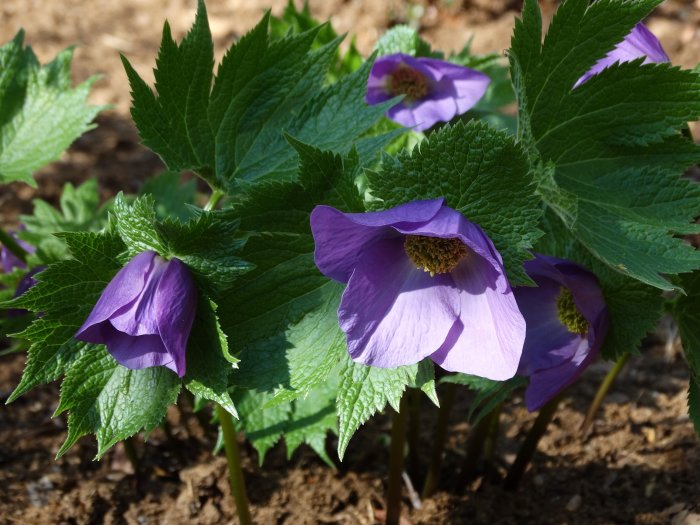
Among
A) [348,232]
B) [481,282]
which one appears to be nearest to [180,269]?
[348,232]

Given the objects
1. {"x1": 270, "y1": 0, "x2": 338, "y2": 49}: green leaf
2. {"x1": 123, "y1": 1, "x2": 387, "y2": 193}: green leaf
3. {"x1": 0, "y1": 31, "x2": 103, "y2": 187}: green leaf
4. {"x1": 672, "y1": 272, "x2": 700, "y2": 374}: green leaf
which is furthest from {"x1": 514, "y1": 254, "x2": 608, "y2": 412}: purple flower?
{"x1": 0, "y1": 31, "x2": 103, "y2": 187}: green leaf

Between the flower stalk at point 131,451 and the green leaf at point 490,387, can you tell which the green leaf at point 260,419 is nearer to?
the flower stalk at point 131,451

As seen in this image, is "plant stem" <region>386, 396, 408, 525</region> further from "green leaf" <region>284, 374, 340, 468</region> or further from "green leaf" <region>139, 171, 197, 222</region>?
"green leaf" <region>139, 171, 197, 222</region>

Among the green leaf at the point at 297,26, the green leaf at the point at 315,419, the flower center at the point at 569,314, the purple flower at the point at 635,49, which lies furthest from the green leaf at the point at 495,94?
the green leaf at the point at 315,419

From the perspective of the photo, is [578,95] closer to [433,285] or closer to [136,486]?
[433,285]

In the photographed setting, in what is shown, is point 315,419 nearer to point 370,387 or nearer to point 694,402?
point 370,387

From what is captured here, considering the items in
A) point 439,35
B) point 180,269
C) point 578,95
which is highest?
point 439,35
